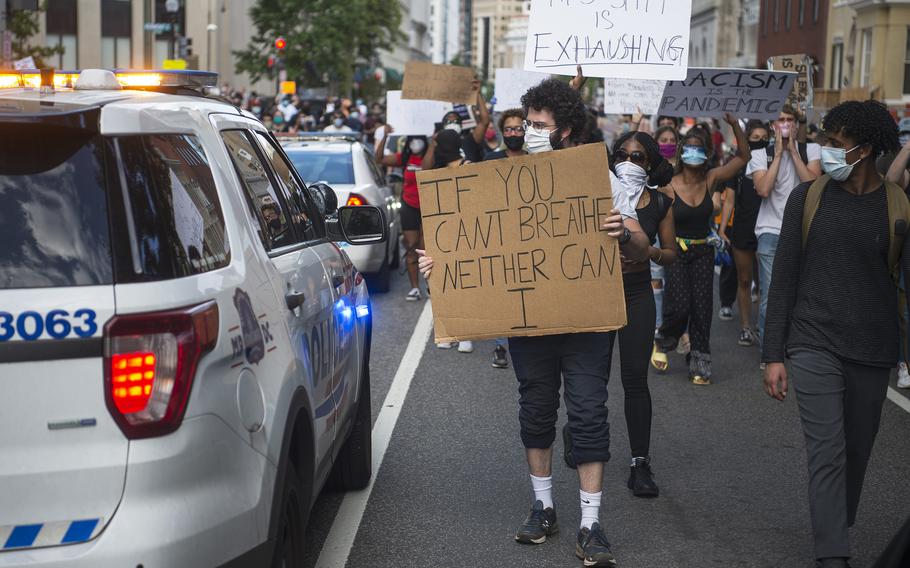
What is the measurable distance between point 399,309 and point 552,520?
7.65m

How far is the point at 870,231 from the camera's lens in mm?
4945

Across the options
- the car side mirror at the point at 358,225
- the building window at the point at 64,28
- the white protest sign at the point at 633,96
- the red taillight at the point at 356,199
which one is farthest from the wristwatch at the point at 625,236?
the building window at the point at 64,28

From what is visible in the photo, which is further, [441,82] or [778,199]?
[441,82]

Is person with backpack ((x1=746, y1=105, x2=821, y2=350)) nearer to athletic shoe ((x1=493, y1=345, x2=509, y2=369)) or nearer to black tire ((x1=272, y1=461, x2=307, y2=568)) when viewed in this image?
athletic shoe ((x1=493, y1=345, x2=509, y2=369))

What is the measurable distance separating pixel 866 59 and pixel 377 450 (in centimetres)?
3802

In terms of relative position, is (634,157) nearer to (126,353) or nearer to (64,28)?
(126,353)

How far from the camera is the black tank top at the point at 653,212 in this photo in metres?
6.54

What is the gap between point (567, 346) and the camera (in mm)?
5371

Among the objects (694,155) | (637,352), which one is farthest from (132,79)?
(694,155)

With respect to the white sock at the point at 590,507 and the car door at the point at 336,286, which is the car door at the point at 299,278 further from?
the white sock at the point at 590,507

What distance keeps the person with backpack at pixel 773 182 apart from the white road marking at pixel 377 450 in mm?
2775

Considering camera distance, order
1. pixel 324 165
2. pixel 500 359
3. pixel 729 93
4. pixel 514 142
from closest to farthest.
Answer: pixel 514 142 < pixel 500 359 < pixel 729 93 < pixel 324 165

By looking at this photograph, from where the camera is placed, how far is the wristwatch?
5265 mm

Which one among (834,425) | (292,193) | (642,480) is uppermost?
(292,193)
